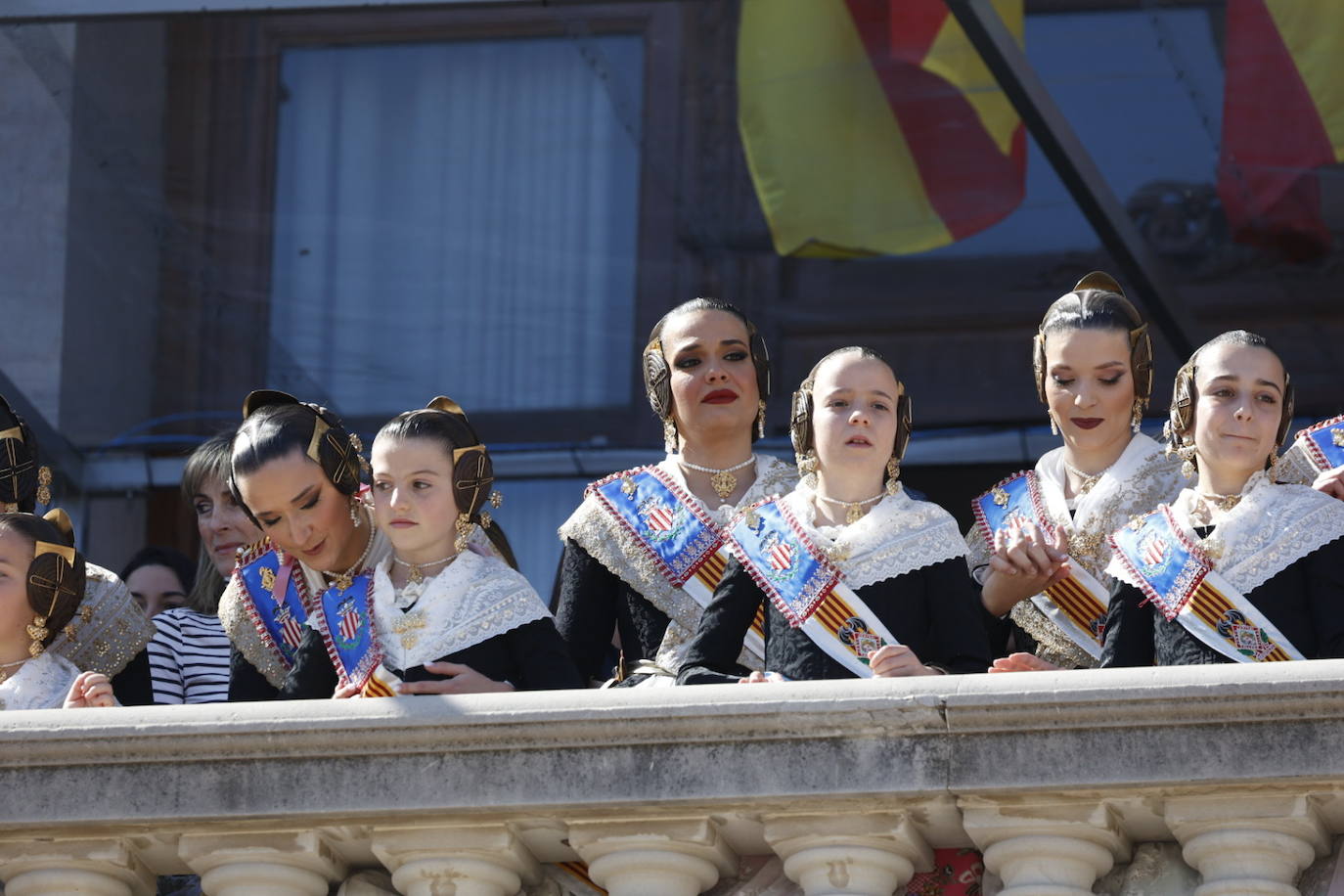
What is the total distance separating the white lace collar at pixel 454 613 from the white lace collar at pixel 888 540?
0.64 meters

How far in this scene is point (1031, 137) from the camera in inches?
412

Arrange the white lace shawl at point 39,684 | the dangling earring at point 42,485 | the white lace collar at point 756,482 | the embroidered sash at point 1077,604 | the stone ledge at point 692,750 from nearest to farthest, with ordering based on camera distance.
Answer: the stone ledge at point 692,750, the white lace shawl at point 39,684, the embroidered sash at point 1077,604, the white lace collar at point 756,482, the dangling earring at point 42,485

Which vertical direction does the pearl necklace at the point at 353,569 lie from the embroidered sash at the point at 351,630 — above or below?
above

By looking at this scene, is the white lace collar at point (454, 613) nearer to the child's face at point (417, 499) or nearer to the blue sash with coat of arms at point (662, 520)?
the child's face at point (417, 499)

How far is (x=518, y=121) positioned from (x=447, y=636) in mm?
4962

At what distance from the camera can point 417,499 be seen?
648cm

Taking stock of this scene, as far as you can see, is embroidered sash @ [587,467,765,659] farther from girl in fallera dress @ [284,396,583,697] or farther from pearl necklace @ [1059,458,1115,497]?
pearl necklace @ [1059,458,1115,497]

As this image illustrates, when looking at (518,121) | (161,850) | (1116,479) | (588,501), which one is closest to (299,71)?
(518,121)

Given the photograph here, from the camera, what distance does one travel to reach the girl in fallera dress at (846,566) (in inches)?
243

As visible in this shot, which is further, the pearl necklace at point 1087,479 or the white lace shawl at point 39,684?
the pearl necklace at point 1087,479

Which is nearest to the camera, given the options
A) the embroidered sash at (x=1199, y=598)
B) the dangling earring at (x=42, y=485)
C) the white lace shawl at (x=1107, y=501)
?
the embroidered sash at (x=1199, y=598)

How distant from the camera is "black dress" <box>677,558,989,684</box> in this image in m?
6.18

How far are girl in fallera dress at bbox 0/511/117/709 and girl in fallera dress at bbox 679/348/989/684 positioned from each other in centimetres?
141

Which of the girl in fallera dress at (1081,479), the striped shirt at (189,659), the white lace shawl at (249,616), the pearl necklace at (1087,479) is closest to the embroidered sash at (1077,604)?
the girl in fallera dress at (1081,479)
